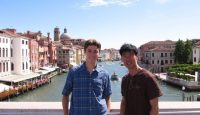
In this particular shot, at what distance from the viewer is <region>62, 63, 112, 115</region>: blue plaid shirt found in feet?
9.75

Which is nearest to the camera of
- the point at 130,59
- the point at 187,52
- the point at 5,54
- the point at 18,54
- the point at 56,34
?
the point at 130,59

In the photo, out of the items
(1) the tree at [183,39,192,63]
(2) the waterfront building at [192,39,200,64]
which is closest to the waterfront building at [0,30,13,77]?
(1) the tree at [183,39,192,63]

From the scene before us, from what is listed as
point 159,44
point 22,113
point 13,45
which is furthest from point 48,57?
point 22,113

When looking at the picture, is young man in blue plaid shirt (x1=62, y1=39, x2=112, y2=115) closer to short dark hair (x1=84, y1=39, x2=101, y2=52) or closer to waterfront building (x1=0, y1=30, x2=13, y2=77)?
short dark hair (x1=84, y1=39, x2=101, y2=52)

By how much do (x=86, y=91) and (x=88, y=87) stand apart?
0.04 meters

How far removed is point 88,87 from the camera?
299 centimetres

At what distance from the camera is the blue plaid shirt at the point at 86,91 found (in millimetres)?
2971

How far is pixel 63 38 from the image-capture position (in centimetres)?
11869

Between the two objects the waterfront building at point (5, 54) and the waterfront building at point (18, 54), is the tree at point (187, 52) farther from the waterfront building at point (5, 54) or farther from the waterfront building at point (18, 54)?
the waterfront building at point (5, 54)

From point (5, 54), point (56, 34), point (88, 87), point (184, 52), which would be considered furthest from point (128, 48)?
point (56, 34)

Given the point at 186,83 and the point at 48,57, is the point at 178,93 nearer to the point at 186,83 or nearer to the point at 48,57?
the point at 186,83

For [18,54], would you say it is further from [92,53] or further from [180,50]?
[92,53]

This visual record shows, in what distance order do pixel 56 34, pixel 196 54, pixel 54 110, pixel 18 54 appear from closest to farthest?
pixel 54 110 < pixel 18 54 < pixel 196 54 < pixel 56 34

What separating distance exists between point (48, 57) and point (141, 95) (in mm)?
62987
